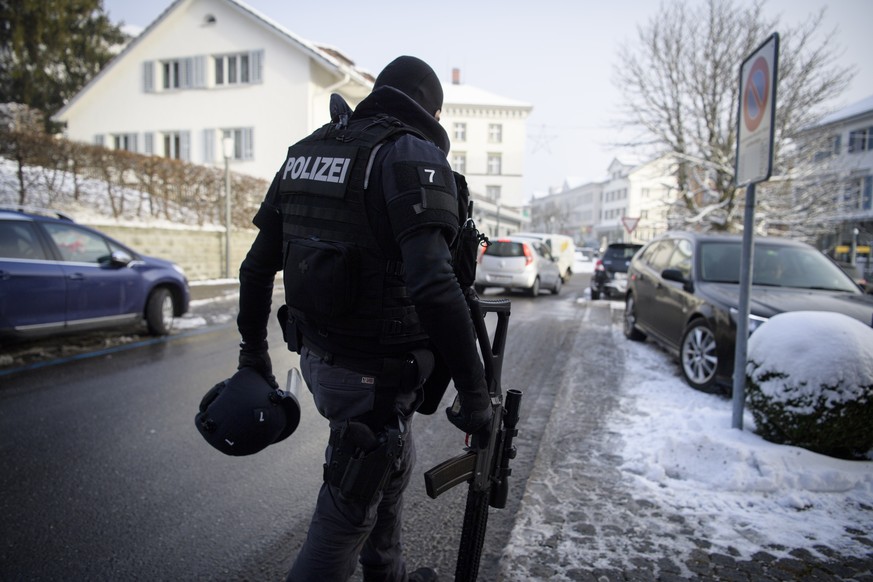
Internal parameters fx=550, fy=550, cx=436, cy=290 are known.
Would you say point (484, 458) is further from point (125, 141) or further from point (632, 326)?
point (125, 141)

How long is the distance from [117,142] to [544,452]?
95.0 feet

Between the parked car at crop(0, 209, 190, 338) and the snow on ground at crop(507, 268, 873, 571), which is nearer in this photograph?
the snow on ground at crop(507, 268, 873, 571)

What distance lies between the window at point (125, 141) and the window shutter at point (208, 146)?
13.4ft

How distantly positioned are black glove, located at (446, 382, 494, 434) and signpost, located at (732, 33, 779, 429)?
2.89m

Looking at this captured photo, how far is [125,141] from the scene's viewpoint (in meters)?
26.2

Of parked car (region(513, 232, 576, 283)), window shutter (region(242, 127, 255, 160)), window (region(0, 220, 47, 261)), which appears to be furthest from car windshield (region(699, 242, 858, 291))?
window shutter (region(242, 127, 255, 160))

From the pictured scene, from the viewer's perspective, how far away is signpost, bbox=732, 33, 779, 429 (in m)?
3.58

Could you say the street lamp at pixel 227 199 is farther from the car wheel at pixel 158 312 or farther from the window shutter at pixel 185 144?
the window shutter at pixel 185 144

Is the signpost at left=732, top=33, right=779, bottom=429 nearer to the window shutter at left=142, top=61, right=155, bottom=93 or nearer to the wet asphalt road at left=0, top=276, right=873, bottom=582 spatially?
the wet asphalt road at left=0, top=276, right=873, bottom=582

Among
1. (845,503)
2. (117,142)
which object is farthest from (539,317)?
(117,142)

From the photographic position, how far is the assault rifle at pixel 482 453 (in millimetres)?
1837

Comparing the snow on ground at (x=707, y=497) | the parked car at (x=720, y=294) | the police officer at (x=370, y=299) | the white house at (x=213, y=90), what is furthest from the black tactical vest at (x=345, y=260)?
the white house at (x=213, y=90)

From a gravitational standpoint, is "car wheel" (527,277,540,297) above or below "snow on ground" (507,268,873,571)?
above

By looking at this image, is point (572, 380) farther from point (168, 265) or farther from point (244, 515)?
point (168, 265)
